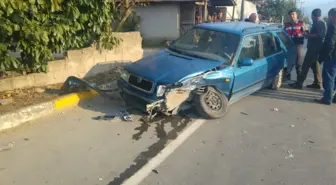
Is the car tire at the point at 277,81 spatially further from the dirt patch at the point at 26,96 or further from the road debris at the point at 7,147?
the road debris at the point at 7,147

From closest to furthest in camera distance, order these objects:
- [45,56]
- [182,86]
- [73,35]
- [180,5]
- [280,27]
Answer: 1. [182,86]
2. [45,56]
3. [73,35]
4. [280,27]
5. [180,5]

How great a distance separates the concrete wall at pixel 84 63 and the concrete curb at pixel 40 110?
0.90 meters

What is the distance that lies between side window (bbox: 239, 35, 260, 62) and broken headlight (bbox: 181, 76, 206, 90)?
1.03 m

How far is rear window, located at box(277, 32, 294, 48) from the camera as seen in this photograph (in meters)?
7.86

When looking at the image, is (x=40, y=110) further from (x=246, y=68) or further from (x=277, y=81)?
(x=277, y=81)

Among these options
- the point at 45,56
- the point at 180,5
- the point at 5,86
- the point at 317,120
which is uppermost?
the point at 180,5

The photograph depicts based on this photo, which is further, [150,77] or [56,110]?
[56,110]

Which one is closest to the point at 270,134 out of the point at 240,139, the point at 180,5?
the point at 240,139

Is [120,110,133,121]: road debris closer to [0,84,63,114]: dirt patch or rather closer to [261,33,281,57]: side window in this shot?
[0,84,63,114]: dirt patch

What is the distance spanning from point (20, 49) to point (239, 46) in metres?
3.96

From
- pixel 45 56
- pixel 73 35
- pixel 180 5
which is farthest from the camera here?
pixel 180 5

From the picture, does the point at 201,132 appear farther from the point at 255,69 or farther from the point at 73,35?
the point at 73,35

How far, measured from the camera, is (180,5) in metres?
19.5

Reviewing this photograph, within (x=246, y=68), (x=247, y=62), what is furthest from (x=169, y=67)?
(x=246, y=68)
